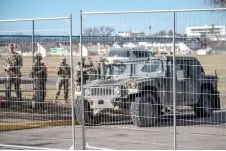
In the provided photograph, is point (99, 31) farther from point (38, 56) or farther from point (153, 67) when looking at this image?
point (153, 67)

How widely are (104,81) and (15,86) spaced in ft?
6.08

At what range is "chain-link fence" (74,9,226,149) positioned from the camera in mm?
7523

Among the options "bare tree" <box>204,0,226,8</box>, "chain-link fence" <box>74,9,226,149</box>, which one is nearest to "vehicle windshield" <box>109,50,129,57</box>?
"chain-link fence" <box>74,9,226,149</box>

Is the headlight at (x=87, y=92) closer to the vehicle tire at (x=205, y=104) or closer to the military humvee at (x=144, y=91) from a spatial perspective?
the military humvee at (x=144, y=91)

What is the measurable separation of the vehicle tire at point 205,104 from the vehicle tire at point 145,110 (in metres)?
0.82

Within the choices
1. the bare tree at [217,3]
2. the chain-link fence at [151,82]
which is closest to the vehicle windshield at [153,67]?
the chain-link fence at [151,82]

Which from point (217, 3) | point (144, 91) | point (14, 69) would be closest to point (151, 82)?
point (144, 91)

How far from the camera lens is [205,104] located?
8133 mm

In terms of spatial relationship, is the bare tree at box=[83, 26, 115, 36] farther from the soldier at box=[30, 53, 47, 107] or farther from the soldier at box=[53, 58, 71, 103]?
the soldier at box=[30, 53, 47, 107]

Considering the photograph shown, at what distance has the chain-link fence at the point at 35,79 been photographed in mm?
8375

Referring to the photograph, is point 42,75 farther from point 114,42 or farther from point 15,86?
point 114,42

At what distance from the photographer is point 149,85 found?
8562mm

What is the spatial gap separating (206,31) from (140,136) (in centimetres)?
315

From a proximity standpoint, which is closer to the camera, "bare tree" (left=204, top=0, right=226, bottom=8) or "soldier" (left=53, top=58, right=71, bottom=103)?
"soldier" (left=53, top=58, right=71, bottom=103)
